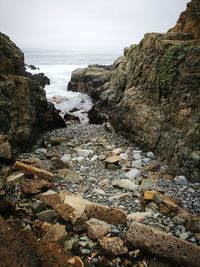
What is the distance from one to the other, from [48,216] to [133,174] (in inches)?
118

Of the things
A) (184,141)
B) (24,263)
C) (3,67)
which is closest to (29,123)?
(3,67)

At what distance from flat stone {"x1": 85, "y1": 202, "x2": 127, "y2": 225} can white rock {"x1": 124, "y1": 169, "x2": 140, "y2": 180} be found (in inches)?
80.8

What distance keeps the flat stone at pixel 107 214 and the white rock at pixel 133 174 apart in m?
2.05

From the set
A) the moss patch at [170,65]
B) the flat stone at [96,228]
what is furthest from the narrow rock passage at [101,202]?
the moss patch at [170,65]

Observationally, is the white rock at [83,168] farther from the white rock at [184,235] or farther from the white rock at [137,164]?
the white rock at [184,235]

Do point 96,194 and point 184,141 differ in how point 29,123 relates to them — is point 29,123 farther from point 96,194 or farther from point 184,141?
point 184,141

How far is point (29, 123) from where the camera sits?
9492 mm

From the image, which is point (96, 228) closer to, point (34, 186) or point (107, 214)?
point (107, 214)

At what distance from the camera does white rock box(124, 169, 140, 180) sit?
7.53 meters

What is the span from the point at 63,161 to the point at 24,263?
4.53 metres

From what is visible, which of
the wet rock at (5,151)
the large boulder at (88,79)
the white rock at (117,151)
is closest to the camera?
the wet rock at (5,151)

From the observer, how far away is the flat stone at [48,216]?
5.40 m

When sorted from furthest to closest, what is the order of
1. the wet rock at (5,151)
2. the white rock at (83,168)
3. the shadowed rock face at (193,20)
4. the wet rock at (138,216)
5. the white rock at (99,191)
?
the shadowed rock face at (193,20) → the white rock at (83,168) → the wet rock at (5,151) → the white rock at (99,191) → the wet rock at (138,216)

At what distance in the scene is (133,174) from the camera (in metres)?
7.62
